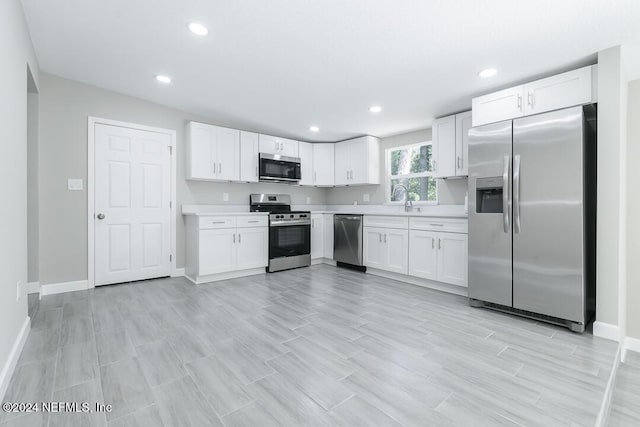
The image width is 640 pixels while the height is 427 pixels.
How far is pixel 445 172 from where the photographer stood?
12.9 ft

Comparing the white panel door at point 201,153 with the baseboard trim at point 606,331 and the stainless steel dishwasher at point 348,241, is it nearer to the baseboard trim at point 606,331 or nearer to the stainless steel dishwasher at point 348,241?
the stainless steel dishwasher at point 348,241

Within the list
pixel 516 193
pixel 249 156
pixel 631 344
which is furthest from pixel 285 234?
pixel 631 344

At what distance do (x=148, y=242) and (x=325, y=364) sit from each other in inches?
124

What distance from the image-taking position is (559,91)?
262 centimetres

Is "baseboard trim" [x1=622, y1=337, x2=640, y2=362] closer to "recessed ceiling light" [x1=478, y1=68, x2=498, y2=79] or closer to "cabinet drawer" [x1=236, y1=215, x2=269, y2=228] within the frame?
"recessed ceiling light" [x1=478, y1=68, x2=498, y2=79]

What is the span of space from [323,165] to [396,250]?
7.53 feet

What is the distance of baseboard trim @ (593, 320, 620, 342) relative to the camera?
2.31 metres

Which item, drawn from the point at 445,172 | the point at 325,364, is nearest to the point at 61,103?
the point at 325,364

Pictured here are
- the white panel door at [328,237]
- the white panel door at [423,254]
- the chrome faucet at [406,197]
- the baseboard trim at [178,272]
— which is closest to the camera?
the white panel door at [423,254]

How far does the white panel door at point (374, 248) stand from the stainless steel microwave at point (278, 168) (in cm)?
160

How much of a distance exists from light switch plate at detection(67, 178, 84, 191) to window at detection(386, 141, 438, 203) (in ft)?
14.4

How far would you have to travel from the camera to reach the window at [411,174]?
461 cm

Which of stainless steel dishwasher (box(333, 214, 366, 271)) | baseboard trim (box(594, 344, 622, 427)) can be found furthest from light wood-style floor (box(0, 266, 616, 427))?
stainless steel dishwasher (box(333, 214, 366, 271))

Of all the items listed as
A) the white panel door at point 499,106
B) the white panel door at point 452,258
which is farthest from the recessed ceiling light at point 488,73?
the white panel door at point 452,258
